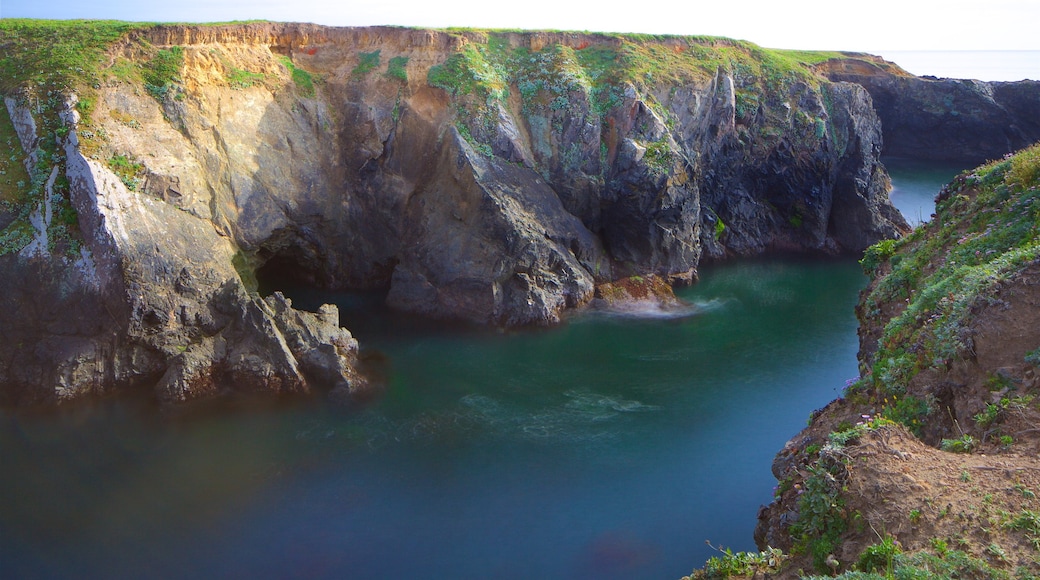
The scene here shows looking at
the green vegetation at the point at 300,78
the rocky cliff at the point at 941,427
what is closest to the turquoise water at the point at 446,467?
the rocky cliff at the point at 941,427

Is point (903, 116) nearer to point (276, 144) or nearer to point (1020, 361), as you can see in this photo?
point (276, 144)

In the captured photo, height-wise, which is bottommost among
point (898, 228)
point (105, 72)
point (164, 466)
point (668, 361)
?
point (164, 466)

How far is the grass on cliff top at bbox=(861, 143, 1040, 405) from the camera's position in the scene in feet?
46.2

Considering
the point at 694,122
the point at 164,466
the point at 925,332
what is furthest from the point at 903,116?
the point at 164,466

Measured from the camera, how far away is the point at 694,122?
41688 mm

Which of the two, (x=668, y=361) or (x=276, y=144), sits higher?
(x=276, y=144)

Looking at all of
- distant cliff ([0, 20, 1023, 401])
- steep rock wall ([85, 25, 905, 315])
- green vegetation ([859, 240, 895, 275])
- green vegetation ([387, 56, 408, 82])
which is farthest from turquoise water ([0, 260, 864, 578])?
green vegetation ([387, 56, 408, 82])

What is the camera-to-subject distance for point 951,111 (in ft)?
213

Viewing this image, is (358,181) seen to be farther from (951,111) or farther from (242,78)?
(951,111)

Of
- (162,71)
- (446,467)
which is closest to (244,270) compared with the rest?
(162,71)

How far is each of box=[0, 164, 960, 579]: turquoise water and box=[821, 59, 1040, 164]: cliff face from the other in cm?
4125

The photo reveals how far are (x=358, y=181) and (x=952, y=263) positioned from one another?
26936 millimetres

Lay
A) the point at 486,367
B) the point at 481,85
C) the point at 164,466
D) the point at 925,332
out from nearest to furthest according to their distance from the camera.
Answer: the point at 925,332
the point at 164,466
the point at 486,367
the point at 481,85

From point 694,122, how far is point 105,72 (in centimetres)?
2845
